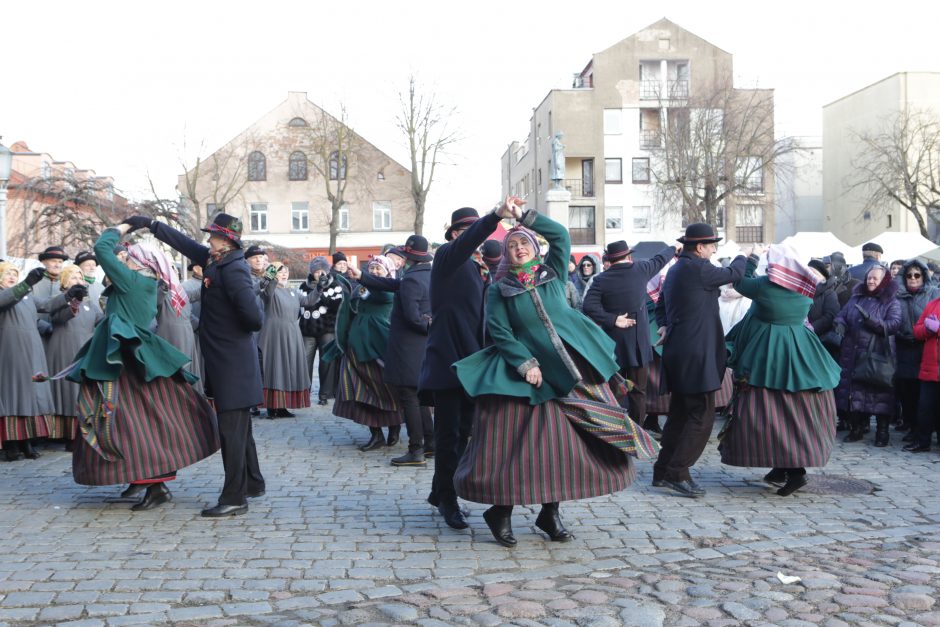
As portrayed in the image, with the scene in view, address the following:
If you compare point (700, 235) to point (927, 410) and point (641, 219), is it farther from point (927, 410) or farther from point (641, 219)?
point (641, 219)

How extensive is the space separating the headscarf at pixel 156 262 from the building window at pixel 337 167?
4985 centimetres

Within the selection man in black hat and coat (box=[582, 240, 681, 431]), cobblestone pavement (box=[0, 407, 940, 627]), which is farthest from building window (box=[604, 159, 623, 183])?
cobblestone pavement (box=[0, 407, 940, 627])

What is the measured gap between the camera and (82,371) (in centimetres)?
718

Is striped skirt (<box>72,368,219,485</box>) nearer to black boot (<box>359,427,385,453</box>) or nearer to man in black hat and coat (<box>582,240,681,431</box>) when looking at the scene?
black boot (<box>359,427,385,453</box>)

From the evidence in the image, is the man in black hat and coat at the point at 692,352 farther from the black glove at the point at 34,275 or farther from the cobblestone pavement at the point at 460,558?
the black glove at the point at 34,275

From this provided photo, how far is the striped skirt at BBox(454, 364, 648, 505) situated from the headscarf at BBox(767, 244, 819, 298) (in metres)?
2.39

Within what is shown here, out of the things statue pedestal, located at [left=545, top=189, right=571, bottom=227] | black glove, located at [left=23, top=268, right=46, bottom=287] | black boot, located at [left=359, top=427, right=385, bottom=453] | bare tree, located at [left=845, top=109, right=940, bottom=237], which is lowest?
black boot, located at [left=359, top=427, right=385, bottom=453]

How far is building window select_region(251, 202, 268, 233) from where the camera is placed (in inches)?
2320

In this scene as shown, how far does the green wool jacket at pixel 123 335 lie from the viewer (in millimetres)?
7105

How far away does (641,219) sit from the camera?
5778 cm

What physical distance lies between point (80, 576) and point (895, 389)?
8508 mm

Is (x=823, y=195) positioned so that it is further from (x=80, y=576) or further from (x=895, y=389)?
(x=80, y=576)

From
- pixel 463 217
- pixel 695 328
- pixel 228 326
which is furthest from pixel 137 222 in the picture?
pixel 695 328

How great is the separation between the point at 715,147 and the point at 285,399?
118 feet
